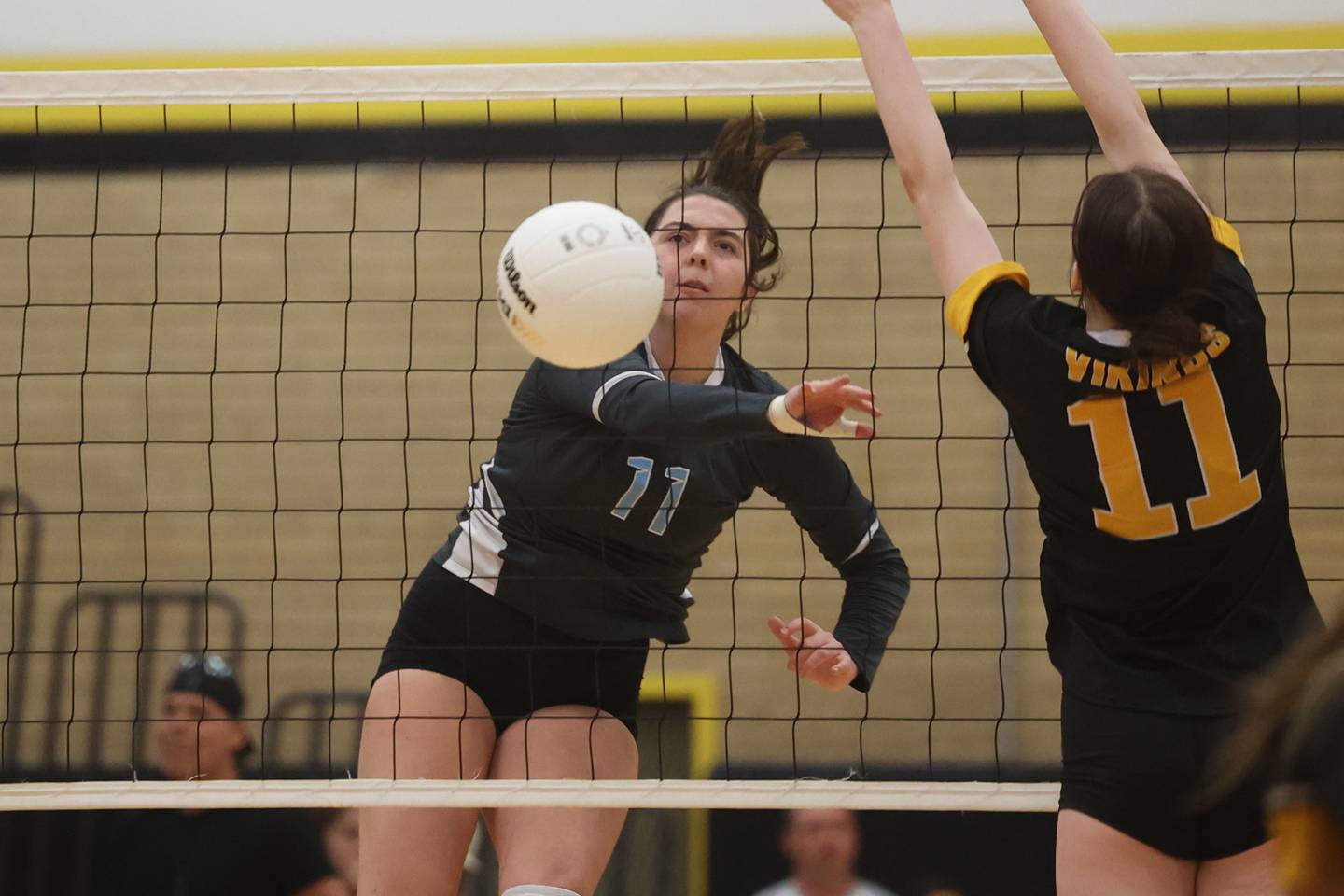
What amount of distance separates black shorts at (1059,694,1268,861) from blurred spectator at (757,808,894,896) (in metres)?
3.22

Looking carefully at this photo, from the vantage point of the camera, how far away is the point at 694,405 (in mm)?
2879

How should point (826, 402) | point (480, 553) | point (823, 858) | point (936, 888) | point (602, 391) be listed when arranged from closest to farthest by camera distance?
point (826, 402)
point (602, 391)
point (480, 553)
point (823, 858)
point (936, 888)

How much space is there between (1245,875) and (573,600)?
148 centimetres

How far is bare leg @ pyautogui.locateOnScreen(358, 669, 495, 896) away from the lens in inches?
121

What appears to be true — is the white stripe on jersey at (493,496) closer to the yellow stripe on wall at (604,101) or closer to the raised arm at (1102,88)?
the raised arm at (1102,88)

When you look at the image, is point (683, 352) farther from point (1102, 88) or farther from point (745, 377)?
point (1102, 88)

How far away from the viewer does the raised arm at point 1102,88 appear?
246 centimetres

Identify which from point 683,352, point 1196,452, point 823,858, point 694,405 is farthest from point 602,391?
point 823,858

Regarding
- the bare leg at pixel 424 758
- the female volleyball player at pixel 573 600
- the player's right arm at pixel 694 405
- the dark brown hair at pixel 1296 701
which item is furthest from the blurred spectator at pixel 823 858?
the dark brown hair at pixel 1296 701

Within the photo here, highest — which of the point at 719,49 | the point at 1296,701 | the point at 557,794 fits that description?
the point at 719,49

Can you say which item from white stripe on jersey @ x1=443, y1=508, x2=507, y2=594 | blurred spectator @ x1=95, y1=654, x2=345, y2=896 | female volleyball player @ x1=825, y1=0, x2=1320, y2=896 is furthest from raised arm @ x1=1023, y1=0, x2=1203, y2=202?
blurred spectator @ x1=95, y1=654, x2=345, y2=896

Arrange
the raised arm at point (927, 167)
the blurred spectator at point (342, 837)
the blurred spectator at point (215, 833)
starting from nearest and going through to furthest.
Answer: the raised arm at point (927, 167) → the blurred spectator at point (215, 833) → the blurred spectator at point (342, 837)

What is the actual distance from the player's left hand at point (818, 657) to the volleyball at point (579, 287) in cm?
72

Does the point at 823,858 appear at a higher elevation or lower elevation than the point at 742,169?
lower
